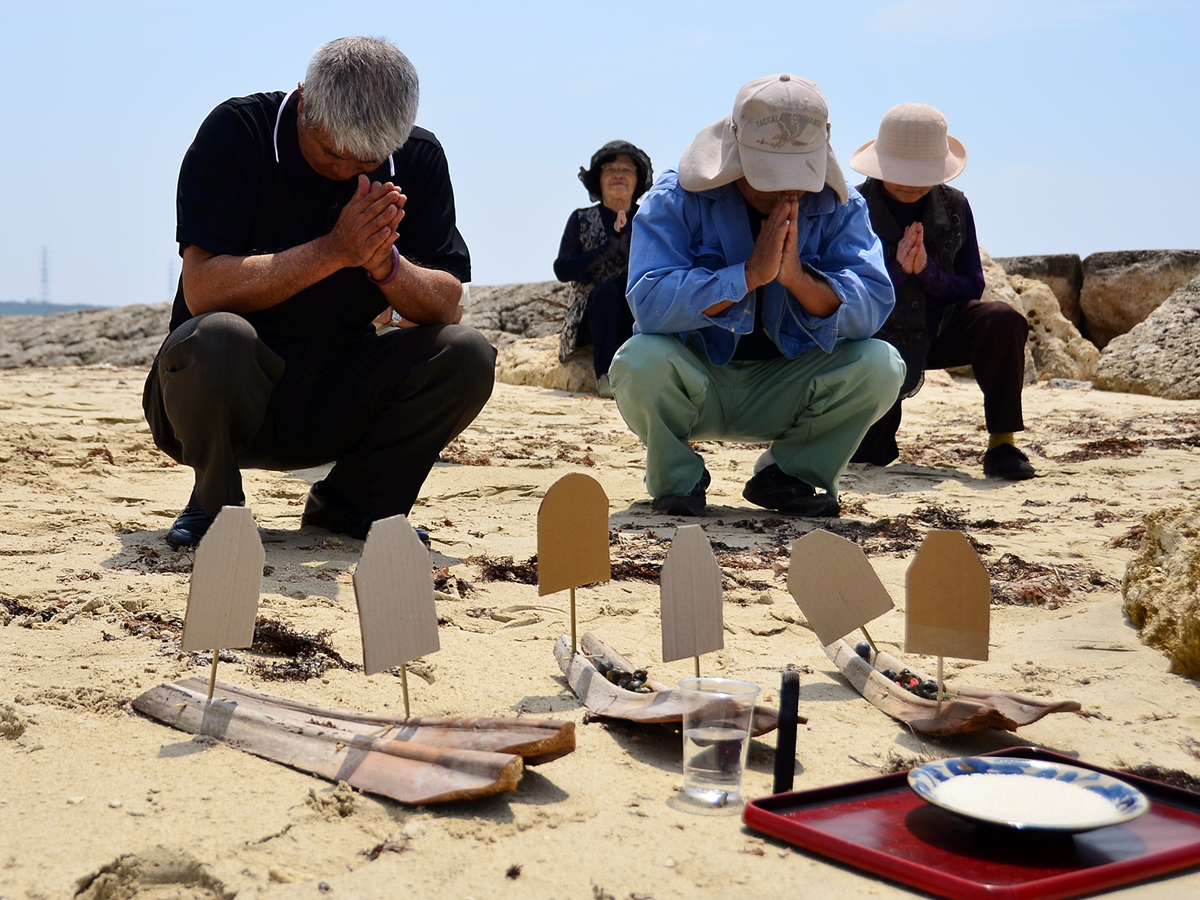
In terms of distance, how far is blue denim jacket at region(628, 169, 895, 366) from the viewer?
11.7 ft

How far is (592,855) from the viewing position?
1.36m

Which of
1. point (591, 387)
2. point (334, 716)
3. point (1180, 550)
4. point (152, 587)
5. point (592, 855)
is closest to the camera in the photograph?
point (592, 855)

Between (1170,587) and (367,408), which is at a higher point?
(367,408)

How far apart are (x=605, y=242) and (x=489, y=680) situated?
5183 mm

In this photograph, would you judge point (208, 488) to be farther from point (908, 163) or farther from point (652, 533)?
point (908, 163)

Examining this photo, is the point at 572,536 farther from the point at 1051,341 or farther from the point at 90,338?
the point at 90,338

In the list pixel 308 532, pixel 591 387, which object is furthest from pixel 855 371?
pixel 591 387

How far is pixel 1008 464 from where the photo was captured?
449cm

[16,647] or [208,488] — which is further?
[208,488]

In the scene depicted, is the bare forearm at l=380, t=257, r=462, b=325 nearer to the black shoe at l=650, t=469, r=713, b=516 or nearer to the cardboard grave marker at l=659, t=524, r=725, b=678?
the black shoe at l=650, t=469, r=713, b=516

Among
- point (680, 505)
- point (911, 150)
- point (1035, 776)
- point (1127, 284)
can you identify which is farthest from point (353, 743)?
point (1127, 284)

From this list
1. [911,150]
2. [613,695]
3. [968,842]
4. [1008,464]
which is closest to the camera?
[968,842]

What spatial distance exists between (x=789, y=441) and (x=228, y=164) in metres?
2.04

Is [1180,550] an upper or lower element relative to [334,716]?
upper
